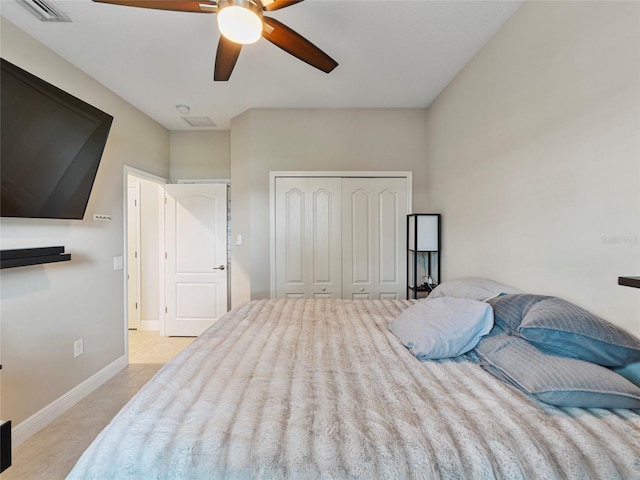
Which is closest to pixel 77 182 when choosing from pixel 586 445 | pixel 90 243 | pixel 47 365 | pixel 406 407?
pixel 90 243

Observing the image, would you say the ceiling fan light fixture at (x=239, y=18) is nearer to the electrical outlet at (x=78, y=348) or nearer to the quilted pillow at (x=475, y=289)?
the quilted pillow at (x=475, y=289)

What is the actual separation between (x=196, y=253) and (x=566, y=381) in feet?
12.1

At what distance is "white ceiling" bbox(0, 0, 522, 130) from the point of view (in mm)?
1754

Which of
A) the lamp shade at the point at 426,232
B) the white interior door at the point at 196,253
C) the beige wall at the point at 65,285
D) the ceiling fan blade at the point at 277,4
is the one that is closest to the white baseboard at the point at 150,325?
the white interior door at the point at 196,253

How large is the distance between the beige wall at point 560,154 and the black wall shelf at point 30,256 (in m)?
3.11

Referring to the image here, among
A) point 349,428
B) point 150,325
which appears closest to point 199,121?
point 150,325

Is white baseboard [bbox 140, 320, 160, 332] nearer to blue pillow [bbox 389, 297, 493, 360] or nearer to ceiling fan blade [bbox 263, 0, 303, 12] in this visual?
blue pillow [bbox 389, 297, 493, 360]

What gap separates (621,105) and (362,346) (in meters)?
1.51

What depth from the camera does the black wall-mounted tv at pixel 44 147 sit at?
5.32ft

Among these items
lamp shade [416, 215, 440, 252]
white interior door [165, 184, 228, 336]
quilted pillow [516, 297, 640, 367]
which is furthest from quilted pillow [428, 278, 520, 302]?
white interior door [165, 184, 228, 336]

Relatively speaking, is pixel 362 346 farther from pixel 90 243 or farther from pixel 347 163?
pixel 90 243

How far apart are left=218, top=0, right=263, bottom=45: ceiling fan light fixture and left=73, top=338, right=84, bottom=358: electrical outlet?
2.62 meters

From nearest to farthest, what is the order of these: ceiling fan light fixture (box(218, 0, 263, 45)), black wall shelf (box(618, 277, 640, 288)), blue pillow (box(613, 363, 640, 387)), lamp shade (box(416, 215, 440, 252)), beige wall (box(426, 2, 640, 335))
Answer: black wall shelf (box(618, 277, 640, 288)), blue pillow (box(613, 363, 640, 387)), beige wall (box(426, 2, 640, 335)), ceiling fan light fixture (box(218, 0, 263, 45)), lamp shade (box(416, 215, 440, 252))

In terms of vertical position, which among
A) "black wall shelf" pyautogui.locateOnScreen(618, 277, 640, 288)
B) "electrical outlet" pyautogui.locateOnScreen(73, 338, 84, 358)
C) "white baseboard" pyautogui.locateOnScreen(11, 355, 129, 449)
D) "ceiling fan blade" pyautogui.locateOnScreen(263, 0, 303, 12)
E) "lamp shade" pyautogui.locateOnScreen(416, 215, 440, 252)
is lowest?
"white baseboard" pyautogui.locateOnScreen(11, 355, 129, 449)
